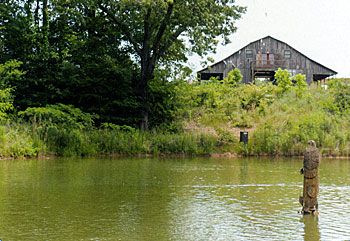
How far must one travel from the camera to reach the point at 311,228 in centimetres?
823

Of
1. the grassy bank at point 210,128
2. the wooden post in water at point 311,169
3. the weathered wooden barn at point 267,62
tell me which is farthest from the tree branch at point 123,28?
the weathered wooden barn at point 267,62

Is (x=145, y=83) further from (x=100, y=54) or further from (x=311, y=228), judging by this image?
(x=311, y=228)

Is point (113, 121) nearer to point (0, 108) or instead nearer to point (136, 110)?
point (136, 110)

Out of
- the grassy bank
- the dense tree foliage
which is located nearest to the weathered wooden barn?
the grassy bank

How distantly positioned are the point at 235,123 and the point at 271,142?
5.94 metres

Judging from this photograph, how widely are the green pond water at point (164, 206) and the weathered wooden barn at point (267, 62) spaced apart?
148 feet

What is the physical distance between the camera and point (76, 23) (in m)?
33.4

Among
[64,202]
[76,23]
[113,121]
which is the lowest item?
[64,202]

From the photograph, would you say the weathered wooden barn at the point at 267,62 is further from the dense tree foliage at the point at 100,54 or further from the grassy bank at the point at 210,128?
the dense tree foliage at the point at 100,54

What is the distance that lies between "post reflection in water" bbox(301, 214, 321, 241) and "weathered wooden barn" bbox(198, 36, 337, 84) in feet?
172

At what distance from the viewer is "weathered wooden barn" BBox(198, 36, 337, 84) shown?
61344 millimetres

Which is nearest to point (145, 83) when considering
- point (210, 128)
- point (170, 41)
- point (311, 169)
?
point (170, 41)

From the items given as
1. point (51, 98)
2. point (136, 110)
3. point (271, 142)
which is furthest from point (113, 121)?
point (271, 142)

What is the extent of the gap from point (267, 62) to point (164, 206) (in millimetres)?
53558
